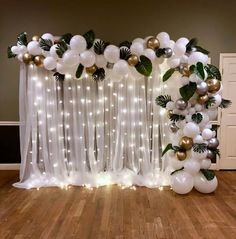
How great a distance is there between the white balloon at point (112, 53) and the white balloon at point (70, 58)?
0.39 meters

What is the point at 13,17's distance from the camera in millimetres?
4926

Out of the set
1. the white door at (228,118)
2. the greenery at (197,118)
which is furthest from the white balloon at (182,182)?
the white door at (228,118)

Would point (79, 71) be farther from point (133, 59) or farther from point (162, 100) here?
point (162, 100)

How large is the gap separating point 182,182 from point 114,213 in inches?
41.6

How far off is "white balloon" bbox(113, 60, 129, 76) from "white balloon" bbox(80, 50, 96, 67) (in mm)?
311

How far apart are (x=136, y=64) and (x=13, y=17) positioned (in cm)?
247

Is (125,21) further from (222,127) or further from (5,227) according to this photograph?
(5,227)

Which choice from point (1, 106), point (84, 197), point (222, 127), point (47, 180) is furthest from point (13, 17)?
point (222, 127)

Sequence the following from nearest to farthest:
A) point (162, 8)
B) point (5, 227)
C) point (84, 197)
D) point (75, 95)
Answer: point (5, 227)
point (84, 197)
point (75, 95)
point (162, 8)

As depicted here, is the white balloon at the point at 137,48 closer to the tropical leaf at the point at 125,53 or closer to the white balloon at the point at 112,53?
the tropical leaf at the point at 125,53

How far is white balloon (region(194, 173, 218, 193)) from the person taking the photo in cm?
389

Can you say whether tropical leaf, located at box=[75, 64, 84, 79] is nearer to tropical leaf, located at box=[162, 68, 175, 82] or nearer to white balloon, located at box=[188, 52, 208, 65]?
tropical leaf, located at box=[162, 68, 175, 82]

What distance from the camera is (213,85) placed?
3.78m

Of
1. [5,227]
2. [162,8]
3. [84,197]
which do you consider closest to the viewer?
[5,227]
